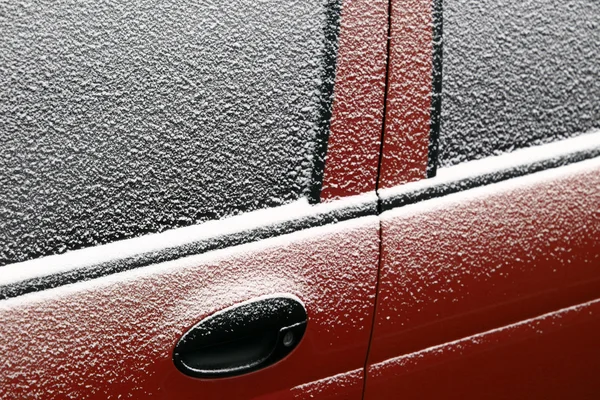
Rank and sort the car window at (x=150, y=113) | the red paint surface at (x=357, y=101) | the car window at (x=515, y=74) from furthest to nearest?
the car window at (x=515, y=74) → the red paint surface at (x=357, y=101) → the car window at (x=150, y=113)

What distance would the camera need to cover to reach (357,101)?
1.36m

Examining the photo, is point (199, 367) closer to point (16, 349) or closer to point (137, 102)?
point (16, 349)

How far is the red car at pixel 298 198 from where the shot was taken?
3.88 ft

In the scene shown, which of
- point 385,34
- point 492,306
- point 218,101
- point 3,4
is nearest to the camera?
point 3,4

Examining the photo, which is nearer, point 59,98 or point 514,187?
point 59,98

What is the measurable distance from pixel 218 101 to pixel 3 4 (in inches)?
13.6

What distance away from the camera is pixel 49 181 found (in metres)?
1.17

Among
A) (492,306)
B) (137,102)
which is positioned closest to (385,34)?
(137,102)

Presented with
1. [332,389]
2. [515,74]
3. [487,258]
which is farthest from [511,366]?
[515,74]

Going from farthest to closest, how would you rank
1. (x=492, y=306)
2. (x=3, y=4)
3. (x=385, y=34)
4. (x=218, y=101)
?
(x=492, y=306)
(x=385, y=34)
(x=218, y=101)
(x=3, y=4)

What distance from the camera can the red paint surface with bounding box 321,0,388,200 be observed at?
1355 mm

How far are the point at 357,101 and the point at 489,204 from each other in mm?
337

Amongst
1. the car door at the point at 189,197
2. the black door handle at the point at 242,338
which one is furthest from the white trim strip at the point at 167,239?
the black door handle at the point at 242,338

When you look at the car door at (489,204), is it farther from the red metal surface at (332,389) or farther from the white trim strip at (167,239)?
the white trim strip at (167,239)
